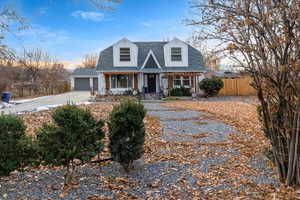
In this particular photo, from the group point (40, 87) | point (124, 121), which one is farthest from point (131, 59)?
point (124, 121)

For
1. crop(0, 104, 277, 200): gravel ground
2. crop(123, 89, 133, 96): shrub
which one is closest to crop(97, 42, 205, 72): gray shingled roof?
crop(123, 89, 133, 96): shrub

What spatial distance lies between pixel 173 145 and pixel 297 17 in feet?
13.5

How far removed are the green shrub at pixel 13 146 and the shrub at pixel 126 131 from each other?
1338 mm

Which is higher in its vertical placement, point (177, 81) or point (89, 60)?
point (89, 60)

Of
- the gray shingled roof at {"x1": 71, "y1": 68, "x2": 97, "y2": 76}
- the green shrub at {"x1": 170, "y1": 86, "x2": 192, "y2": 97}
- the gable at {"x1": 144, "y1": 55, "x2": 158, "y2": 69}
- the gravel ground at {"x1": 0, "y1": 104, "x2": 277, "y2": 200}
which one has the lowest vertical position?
the gravel ground at {"x1": 0, "y1": 104, "x2": 277, "y2": 200}

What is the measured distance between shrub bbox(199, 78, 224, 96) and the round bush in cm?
1806

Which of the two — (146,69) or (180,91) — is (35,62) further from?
(180,91)

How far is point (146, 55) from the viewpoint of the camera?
21172mm

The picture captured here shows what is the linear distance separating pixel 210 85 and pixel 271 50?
17.8 meters

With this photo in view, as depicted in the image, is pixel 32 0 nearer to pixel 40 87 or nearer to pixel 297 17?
pixel 297 17

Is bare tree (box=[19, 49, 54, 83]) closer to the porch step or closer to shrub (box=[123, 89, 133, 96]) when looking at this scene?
shrub (box=[123, 89, 133, 96])

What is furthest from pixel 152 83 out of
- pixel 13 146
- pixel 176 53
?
pixel 13 146

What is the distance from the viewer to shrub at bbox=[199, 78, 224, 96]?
1994 cm

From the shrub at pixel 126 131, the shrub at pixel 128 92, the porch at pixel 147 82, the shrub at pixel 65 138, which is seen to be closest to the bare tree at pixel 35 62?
the porch at pixel 147 82
